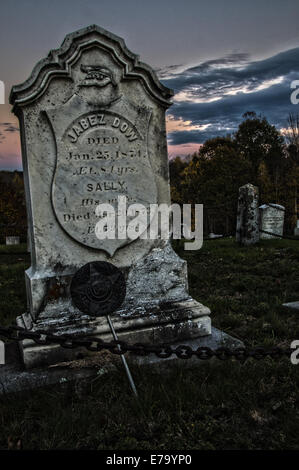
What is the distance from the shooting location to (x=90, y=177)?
3.36m

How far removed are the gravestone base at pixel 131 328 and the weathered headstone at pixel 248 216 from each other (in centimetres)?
626

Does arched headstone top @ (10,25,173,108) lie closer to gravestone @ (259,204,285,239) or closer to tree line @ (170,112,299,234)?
gravestone @ (259,204,285,239)

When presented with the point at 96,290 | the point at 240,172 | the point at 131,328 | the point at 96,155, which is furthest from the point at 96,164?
the point at 240,172

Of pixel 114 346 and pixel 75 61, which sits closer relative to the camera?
pixel 114 346

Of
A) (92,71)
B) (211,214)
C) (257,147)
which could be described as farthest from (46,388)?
(257,147)

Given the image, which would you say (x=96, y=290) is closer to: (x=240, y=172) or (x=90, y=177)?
(x=90, y=177)

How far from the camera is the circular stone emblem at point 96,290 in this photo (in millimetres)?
2732

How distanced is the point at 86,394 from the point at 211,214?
25.2 m

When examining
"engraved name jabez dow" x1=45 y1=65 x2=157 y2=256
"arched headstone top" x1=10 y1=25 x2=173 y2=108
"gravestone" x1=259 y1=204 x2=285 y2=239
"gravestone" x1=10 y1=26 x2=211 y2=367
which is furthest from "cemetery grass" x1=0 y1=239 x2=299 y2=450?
"gravestone" x1=259 y1=204 x2=285 y2=239

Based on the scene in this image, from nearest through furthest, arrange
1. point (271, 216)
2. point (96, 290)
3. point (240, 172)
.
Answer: point (96, 290) < point (271, 216) < point (240, 172)

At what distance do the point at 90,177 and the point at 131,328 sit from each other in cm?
132

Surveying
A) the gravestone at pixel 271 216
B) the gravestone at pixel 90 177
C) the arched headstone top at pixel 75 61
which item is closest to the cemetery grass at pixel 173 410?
the gravestone at pixel 90 177

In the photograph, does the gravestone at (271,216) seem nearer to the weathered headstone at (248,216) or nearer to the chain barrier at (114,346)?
the weathered headstone at (248,216)
